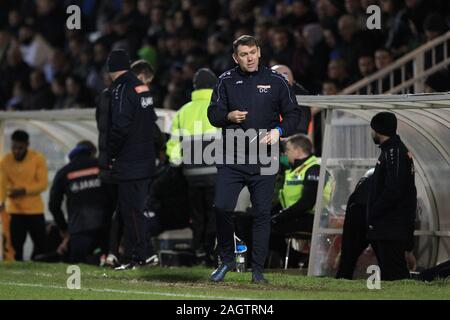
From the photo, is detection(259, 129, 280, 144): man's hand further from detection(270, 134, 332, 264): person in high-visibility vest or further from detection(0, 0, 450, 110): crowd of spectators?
detection(0, 0, 450, 110): crowd of spectators

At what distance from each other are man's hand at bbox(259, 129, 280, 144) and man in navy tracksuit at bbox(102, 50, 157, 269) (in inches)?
111

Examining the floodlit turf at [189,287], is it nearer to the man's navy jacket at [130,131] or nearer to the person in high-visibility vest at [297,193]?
the person in high-visibility vest at [297,193]

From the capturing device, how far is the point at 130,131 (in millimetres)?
12906

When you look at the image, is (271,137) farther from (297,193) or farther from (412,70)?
(412,70)

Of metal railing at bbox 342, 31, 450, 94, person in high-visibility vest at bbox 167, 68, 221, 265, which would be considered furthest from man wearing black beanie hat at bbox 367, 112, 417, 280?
metal railing at bbox 342, 31, 450, 94

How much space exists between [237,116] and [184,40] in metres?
9.86

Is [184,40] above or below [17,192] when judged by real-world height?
above

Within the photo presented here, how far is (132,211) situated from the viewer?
1303 centimetres

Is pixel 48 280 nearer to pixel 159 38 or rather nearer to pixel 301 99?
pixel 301 99

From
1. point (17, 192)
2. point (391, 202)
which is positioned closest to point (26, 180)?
point (17, 192)

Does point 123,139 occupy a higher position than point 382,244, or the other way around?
point 123,139

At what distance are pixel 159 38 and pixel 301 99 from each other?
9.04m
